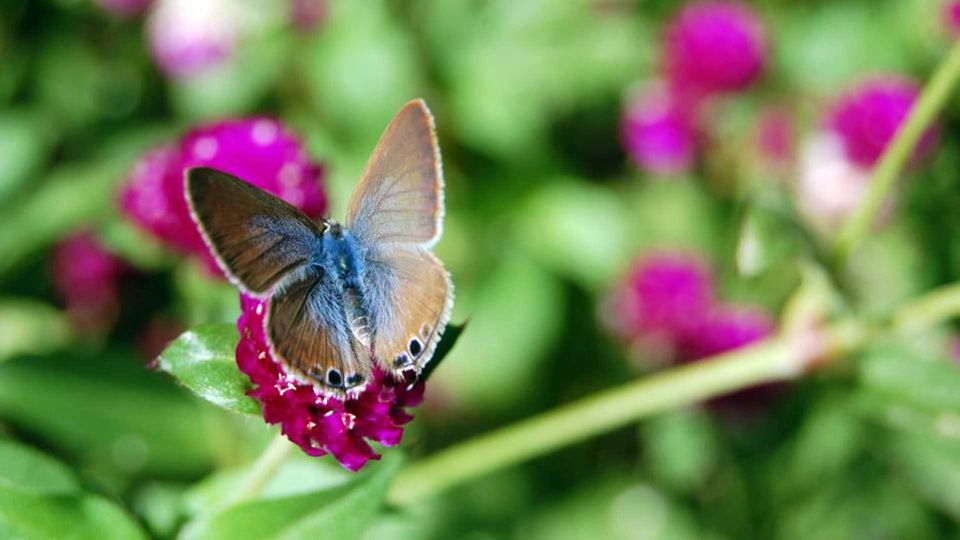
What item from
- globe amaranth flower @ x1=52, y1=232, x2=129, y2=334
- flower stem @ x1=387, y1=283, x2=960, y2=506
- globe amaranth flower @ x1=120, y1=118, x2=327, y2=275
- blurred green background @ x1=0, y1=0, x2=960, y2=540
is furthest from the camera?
globe amaranth flower @ x1=52, y1=232, x2=129, y2=334

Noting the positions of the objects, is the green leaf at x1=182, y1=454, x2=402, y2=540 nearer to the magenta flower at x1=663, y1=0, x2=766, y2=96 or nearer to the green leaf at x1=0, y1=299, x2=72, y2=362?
the green leaf at x1=0, y1=299, x2=72, y2=362

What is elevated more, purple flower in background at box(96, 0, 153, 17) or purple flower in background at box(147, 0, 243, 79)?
purple flower in background at box(96, 0, 153, 17)

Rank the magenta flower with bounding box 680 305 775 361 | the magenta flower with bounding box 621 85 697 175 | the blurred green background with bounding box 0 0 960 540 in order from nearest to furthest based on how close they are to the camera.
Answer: the blurred green background with bounding box 0 0 960 540, the magenta flower with bounding box 680 305 775 361, the magenta flower with bounding box 621 85 697 175

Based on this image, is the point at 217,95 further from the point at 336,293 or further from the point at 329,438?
the point at 329,438

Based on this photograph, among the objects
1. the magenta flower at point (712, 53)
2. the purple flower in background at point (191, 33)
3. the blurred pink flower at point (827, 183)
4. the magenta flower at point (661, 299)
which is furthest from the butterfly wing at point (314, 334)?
the magenta flower at point (712, 53)

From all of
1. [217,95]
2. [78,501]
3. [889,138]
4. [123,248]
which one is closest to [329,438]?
[78,501]

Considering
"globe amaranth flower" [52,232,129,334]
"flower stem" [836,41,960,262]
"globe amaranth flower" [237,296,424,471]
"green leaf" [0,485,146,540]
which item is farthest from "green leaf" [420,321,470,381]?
"globe amaranth flower" [52,232,129,334]

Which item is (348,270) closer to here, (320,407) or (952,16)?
(320,407)

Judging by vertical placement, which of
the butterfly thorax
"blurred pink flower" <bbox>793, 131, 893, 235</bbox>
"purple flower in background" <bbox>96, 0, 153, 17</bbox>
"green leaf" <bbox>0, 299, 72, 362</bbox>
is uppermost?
the butterfly thorax
